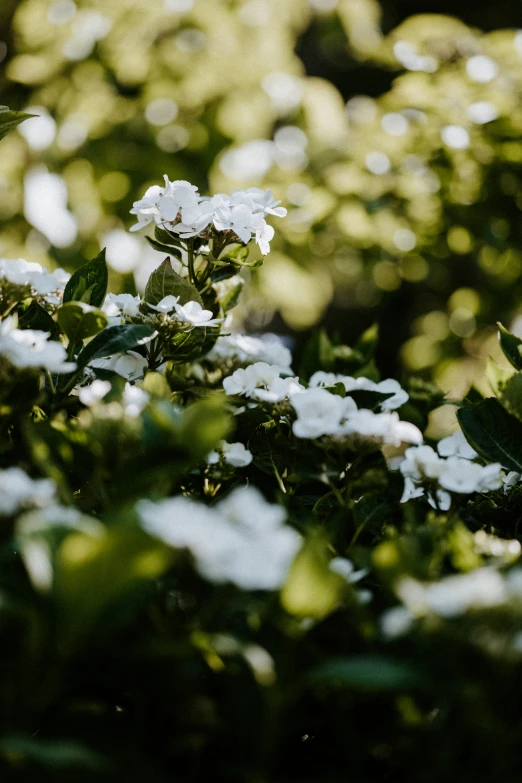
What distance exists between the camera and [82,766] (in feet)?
1.25

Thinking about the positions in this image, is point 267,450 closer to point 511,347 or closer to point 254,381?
point 254,381

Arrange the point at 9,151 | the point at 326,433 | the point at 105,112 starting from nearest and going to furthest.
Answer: the point at 326,433 < the point at 9,151 < the point at 105,112

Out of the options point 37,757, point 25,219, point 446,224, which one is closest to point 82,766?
point 37,757

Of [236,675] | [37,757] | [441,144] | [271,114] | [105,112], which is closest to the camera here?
[37,757]

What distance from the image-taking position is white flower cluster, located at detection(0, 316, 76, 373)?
A: 1.95ft

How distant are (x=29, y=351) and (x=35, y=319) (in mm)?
181

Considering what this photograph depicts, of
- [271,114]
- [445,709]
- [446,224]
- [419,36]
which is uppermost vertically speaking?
[445,709]

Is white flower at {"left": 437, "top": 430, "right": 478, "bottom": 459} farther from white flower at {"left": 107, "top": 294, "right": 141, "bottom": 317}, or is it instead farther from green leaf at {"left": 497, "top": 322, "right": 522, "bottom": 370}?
white flower at {"left": 107, "top": 294, "right": 141, "bottom": 317}

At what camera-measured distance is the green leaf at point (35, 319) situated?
0.77m

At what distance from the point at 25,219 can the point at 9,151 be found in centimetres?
23

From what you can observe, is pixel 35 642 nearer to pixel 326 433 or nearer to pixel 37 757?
pixel 37 757

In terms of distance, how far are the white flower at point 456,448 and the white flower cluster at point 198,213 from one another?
324 millimetres

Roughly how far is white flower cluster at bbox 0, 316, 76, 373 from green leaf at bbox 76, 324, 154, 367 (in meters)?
0.08

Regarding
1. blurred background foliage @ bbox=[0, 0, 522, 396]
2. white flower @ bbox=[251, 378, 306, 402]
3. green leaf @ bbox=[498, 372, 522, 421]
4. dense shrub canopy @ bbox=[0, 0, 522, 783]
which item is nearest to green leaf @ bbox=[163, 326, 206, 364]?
dense shrub canopy @ bbox=[0, 0, 522, 783]
